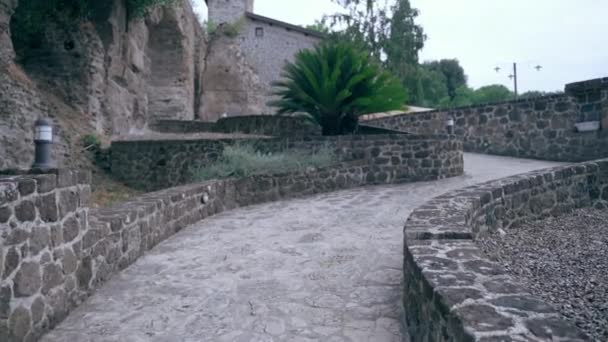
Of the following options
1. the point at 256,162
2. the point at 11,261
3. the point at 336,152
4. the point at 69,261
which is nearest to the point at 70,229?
the point at 69,261

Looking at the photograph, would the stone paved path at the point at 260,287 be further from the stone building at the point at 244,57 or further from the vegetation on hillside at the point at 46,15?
the stone building at the point at 244,57

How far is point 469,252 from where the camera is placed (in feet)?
8.25

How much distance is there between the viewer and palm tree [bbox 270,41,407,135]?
9.58 m

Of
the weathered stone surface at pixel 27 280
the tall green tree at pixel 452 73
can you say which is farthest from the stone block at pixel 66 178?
the tall green tree at pixel 452 73

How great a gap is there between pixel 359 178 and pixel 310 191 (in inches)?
48.3

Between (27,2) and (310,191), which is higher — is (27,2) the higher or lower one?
the higher one

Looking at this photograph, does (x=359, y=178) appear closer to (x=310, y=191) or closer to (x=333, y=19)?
(x=310, y=191)

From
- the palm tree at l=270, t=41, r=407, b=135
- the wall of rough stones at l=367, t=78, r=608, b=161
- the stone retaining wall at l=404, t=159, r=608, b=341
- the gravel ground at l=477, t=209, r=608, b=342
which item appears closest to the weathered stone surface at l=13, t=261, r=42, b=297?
A: the stone retaining wall at l=404, t=159, r=608, b=341

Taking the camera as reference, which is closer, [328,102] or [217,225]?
[217,225]

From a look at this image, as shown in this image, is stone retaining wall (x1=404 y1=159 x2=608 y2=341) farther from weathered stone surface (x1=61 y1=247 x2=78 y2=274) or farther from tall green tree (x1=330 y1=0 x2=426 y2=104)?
tall green tree (x1=330 y1=0 x2=426 y2=104)

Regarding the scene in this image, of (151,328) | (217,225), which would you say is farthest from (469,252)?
(217,225)

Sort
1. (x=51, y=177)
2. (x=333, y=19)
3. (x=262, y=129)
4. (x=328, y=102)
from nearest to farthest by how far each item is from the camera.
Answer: (x=51, y=177), (x=328, y=102), (x=262, y=129), (x=333, y=19)

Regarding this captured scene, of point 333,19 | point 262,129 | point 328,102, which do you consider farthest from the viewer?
point 333,19

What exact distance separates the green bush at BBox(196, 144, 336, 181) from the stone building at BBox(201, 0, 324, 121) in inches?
474
